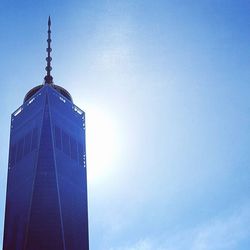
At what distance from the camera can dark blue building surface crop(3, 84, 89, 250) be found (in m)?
138

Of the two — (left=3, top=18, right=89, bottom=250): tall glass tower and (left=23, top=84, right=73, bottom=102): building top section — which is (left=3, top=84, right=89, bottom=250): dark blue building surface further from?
(left=23, top=84, right=73, bottom=102): building top section

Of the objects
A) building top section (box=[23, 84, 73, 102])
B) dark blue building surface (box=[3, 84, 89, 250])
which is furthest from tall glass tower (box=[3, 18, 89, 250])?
building top section (box=[23, 84, 73, 102])

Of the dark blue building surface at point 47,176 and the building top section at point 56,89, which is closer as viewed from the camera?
the dark blue building surface at point 47,176

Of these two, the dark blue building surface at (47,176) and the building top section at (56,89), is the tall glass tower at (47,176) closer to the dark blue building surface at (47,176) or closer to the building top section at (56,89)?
the dark blue building surface at (47,176)

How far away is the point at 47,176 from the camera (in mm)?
143250

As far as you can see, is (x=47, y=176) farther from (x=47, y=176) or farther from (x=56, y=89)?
(x=56, y=89)

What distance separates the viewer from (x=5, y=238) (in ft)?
491

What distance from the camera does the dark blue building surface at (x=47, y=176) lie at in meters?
138

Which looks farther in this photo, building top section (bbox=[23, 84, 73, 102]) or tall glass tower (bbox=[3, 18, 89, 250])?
building top section (bbox=[23, 84, 73, 102])

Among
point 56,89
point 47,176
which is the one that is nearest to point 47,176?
point 47,176

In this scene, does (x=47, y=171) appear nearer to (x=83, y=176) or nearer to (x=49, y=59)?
(x=83, y=176)

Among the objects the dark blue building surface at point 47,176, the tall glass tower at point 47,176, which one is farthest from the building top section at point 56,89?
the dark blue building surface at point 47,176

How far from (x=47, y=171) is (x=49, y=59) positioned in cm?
6687

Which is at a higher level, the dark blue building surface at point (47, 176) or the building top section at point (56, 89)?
the building top section at point (56, 89)
